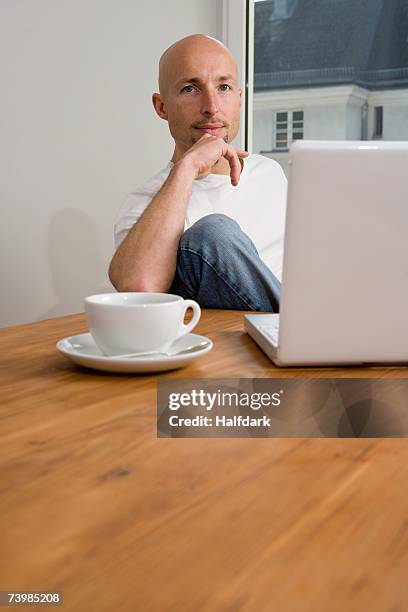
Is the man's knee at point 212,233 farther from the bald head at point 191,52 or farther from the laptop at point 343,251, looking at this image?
the bald head at point 191,52

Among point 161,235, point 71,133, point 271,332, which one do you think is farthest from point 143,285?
point 71,133

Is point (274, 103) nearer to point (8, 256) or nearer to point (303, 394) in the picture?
point (8, 256)

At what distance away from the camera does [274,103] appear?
342cm

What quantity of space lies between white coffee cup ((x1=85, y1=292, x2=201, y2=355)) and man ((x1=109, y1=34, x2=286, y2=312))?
0.40 metres

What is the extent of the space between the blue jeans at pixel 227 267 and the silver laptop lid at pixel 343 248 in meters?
0.41

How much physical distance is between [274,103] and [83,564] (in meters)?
3.24

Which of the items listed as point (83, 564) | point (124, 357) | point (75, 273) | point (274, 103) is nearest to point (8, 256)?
point (75, 273)

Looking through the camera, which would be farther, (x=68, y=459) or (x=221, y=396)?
(x=221, y=396)

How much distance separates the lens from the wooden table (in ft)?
1.21

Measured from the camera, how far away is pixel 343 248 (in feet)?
2.59

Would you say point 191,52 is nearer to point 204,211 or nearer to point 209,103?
point 209,103

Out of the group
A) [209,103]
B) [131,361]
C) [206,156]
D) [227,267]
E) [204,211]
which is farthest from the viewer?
[209,103]

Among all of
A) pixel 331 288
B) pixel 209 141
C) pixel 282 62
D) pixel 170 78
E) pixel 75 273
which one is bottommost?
pixel 75 273

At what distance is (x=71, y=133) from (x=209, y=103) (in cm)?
79
